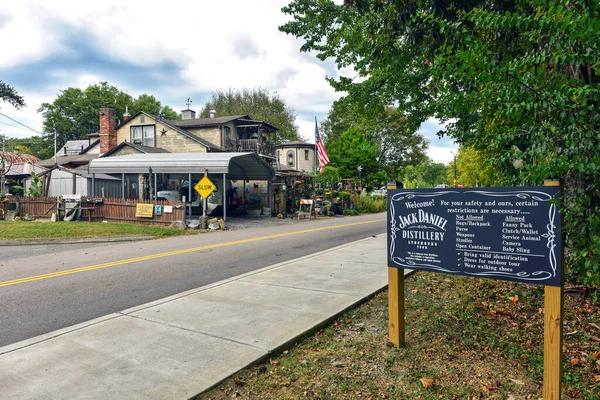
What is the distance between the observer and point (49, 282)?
24.9 ft

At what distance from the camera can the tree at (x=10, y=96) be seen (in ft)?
128

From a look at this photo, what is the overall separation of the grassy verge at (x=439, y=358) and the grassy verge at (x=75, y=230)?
12.8 meters

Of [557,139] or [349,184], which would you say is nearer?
[557,139]

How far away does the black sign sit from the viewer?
11.1ft

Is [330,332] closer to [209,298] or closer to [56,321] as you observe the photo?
[209,298]

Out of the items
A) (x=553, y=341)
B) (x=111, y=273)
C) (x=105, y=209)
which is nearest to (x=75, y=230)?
(x=105, y=209)

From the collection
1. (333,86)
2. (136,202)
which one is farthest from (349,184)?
(333,86)

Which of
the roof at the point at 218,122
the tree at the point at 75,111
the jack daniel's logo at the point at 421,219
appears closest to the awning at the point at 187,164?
the roof at the point at 218,122

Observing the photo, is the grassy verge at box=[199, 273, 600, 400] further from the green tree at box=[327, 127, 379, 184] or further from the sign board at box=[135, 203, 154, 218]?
the green tree at box=[327, 127, 379, 184]

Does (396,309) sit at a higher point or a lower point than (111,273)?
higher

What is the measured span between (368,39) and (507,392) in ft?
28.9

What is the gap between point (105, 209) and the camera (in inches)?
771

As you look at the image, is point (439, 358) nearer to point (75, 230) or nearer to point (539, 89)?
point (539, 89)

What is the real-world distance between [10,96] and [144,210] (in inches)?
1252
